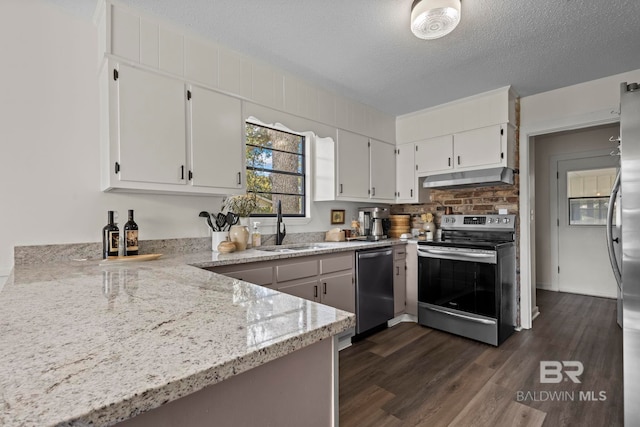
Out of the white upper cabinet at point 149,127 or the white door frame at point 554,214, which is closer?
the white upper cabinet at point 149,127

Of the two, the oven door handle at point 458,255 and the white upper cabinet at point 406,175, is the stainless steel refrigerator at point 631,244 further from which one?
the white upper cabinet at point 406,175

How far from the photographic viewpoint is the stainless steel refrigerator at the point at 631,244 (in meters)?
1.53

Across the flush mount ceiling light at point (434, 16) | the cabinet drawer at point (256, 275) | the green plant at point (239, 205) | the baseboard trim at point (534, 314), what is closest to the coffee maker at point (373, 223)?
the green plant at point (239, 205)

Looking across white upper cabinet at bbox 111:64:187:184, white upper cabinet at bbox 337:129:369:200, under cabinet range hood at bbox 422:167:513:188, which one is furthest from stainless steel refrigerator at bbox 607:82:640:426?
white upper cabinet at bbox 111:64:187:184

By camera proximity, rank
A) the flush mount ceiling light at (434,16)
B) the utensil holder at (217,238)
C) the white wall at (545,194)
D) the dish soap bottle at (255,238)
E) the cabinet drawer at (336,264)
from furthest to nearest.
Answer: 1. the white wall at (545,194)
2. the dish soap bottle at (255,238)
3. the cabinet drawer at (336,264)
4. the utensil holder at (217,238)
5. the flush mount ceiling light at (434,16)

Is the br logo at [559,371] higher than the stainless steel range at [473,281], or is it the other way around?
the stainless steel range at [473,281]

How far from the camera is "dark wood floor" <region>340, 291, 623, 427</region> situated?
1.82 meters

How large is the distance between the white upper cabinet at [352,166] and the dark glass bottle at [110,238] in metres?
2.00

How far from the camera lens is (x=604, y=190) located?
4.27m

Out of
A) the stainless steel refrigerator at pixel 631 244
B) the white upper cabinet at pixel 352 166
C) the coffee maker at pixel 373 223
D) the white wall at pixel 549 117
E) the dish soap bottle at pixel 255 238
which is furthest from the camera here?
the coffee maker at pixel 373 223

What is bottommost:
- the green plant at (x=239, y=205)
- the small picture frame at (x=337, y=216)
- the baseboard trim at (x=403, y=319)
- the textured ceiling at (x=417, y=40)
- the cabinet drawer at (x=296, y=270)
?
the baseboard trim at (x=403, y=319)

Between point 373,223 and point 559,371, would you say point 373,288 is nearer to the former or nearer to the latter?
point 373,223

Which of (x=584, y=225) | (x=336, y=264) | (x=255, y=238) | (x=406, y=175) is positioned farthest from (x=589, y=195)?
(x=255, y=238)

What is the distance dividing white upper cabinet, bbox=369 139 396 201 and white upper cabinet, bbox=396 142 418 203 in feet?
0.21
